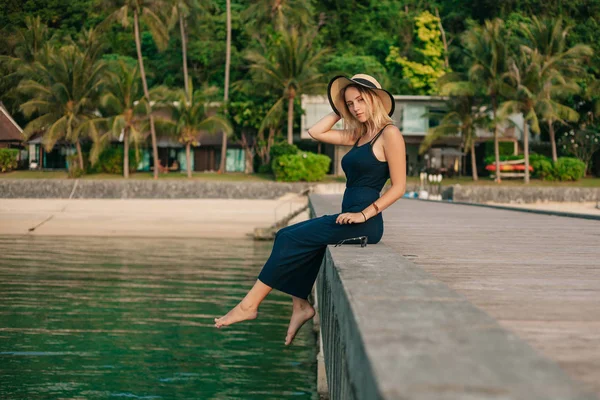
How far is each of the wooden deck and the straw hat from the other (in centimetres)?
103

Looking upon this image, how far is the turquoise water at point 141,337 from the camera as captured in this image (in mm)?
7859

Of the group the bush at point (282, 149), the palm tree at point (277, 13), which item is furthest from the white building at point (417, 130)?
the palm tree at point (277, 13)

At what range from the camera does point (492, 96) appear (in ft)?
134

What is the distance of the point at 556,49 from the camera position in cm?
4156

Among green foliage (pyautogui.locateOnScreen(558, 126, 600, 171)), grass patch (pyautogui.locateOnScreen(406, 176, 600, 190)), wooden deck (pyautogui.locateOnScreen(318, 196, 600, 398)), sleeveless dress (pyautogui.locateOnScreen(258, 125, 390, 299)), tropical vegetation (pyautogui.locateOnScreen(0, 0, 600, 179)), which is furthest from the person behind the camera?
green foliage (pyautogui.locateOnScreen(558, 126, 600, 171))

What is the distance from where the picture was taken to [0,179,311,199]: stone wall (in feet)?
122

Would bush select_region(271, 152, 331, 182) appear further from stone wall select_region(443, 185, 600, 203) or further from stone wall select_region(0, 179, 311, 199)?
stone wall select_region(443, 185, 600, 203)

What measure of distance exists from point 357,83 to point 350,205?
742 millimetres

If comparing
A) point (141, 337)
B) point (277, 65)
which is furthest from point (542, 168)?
point (141, 337)

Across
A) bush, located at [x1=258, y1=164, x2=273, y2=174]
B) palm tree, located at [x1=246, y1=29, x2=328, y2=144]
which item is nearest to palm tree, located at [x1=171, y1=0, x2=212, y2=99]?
palm tree, located at [x1=246, y1=29, x2=328, y2=144]

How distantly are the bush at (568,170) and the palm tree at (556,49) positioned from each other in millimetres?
1240

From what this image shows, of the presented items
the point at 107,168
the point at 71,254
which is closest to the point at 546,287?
the point at 71,254

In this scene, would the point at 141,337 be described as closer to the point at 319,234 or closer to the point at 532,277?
the point at 319,234

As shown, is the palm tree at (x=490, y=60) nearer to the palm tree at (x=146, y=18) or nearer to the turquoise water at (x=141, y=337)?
the palm tree at (x=146, y=18)
